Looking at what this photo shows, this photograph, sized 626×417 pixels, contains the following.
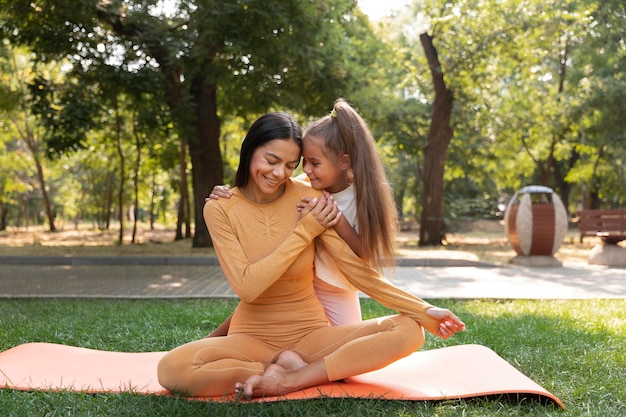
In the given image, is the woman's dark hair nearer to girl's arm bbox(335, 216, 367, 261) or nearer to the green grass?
girl's arm bbox(335, 216, 367, 261)

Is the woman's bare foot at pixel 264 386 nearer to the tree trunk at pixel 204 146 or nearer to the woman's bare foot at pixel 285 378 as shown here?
the woman's bare foot at pixel 285 378

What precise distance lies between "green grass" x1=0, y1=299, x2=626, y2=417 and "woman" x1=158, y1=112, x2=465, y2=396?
0.18m

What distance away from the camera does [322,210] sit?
11.8 ft

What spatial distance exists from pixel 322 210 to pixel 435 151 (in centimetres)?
1399

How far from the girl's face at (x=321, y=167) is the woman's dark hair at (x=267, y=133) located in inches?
2.6

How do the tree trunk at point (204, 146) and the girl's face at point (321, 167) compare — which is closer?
the girl's face at point (321, 167)

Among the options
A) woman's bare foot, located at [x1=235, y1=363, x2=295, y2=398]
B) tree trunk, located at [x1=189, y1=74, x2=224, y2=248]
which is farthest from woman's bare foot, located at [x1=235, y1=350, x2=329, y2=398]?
tree trunk, located at [x1=189, y1=74, x2=224, y2=248]

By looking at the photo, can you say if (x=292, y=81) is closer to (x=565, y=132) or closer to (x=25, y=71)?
(x=565, y=132)

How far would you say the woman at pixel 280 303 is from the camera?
11.4ft

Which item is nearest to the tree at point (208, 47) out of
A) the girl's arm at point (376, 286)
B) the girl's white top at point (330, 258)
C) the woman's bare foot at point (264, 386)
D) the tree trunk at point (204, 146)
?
the tree trunk at point (204, 146)

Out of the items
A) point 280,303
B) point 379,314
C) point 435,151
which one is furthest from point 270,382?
point 435,151

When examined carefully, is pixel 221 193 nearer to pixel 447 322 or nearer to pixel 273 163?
pixel 273 163

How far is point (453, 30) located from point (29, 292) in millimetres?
11823

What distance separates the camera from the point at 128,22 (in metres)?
13.1
